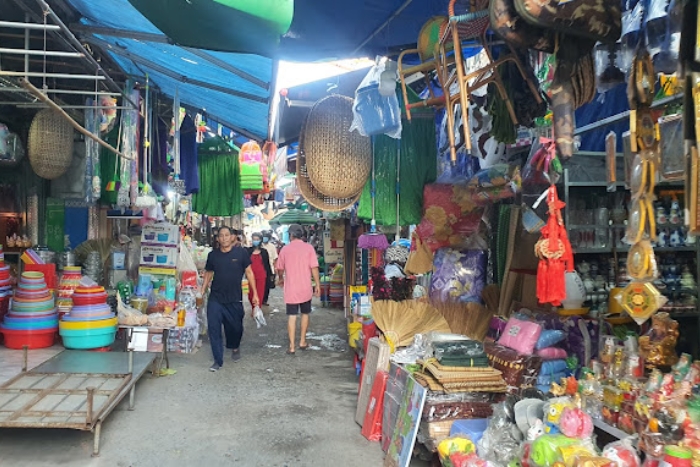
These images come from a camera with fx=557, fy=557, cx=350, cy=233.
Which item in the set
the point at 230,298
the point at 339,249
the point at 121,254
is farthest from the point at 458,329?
the point at 339,249

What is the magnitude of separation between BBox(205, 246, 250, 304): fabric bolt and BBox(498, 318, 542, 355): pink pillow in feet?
12.2

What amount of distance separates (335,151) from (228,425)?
2.52 meters

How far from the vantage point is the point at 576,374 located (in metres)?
3.95

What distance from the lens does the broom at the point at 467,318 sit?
16.0 feet

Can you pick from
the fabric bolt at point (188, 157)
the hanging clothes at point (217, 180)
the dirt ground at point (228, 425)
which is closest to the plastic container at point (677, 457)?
the dirt ground at point (228, 425)

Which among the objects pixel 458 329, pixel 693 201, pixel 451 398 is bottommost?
pixel 451 398

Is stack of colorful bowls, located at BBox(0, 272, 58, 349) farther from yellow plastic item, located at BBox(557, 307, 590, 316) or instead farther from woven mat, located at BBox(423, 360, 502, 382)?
yellow plastic item, located at BBox(557, 307, 590, 316)

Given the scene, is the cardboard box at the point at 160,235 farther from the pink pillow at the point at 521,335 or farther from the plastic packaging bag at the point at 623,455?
the plastic packaging bag at the point at 623,455

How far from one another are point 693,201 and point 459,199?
3.07 meters

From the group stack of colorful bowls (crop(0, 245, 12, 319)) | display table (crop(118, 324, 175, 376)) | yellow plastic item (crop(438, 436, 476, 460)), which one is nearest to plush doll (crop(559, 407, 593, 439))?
yellow plastic item (crop(438, 436, 476, 460))

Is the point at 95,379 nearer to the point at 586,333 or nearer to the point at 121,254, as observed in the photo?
the point at 121,254

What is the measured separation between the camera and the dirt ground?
4086 millimetres

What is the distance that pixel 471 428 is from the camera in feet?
11.8

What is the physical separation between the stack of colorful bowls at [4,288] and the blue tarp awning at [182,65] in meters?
2.89
